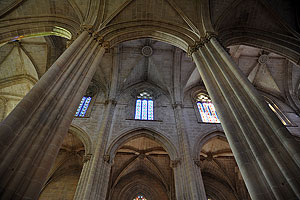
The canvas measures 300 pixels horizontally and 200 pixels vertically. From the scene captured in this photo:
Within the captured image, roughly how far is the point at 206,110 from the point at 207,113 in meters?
0.30

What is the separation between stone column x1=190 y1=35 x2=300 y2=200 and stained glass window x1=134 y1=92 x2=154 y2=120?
627cm

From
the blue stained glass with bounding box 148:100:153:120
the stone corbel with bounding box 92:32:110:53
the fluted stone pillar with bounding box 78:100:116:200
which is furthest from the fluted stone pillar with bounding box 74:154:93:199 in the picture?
the stone corbel with bounding box 92:32:110:53

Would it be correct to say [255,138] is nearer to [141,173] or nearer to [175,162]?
[175,162]

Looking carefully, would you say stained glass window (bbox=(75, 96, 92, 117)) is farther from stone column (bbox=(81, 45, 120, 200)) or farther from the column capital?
the column capital

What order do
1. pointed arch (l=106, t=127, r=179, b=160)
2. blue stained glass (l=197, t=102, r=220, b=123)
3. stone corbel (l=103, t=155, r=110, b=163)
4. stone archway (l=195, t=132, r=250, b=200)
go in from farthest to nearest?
1. stone archway (l=195, t=132, r=250, b=200)
2. blue stained glass (l=197, t=102, r=220, b=123)
3. pointed arch (l=106, t=127, r=179, b=160)
4. stone corbel (l=103, t=155, r=110, b=163)

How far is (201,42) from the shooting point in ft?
24.4

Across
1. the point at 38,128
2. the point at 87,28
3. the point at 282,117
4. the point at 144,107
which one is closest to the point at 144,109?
the point at 144,107

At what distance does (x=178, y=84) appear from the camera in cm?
1308

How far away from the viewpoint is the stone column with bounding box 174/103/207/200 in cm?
727

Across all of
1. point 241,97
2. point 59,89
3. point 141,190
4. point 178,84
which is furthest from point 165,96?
point 59,89

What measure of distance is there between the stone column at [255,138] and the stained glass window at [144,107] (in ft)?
20.6

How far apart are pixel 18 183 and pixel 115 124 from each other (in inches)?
298

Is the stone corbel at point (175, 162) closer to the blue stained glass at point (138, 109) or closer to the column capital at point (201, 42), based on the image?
the blue stained glass at point (138, 109)

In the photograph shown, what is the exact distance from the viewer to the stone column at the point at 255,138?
10.7 ft
